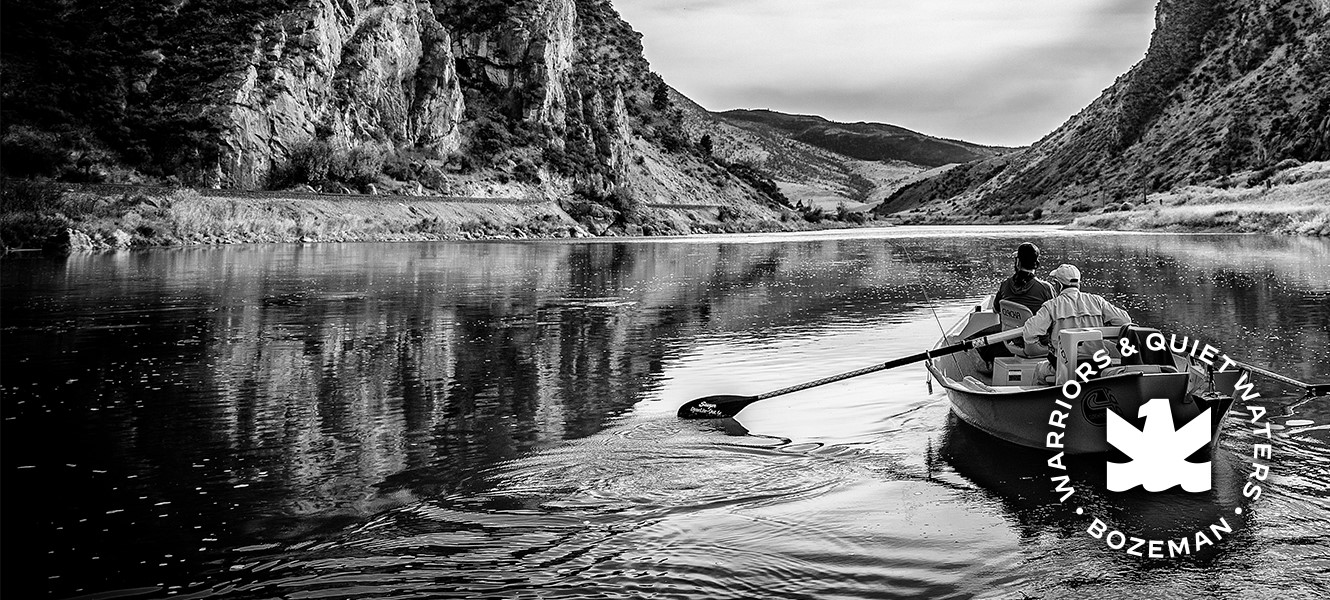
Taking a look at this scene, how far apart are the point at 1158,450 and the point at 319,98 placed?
3678 inches

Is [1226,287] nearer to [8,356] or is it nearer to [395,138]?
[8,356]

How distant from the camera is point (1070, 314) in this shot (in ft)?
36.8

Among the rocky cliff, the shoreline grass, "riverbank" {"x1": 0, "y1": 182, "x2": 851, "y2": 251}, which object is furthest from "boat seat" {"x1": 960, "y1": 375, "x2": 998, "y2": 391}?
the rocky cliff

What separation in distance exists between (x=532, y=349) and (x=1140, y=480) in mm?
12556

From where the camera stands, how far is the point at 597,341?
21.4 m

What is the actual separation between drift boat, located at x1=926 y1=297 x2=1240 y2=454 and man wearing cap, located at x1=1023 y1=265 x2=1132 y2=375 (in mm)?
199

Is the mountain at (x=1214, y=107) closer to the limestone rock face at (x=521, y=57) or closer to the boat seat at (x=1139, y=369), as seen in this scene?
the limestone rock face at (x=521, y=57)

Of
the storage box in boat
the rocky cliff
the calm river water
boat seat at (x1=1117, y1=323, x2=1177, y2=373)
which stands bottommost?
the calm river water

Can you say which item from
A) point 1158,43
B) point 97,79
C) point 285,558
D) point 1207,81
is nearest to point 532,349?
point 285,558

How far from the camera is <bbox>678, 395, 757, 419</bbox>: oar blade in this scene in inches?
515

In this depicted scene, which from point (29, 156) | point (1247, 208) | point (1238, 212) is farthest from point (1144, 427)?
point (1247, 208)

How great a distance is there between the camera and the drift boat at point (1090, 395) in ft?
31.8

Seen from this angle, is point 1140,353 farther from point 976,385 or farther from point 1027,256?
point 1027,256

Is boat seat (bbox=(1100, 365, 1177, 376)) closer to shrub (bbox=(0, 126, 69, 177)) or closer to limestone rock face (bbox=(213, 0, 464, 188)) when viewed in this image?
shrub (bbox=(0, 126, 69, 177))
